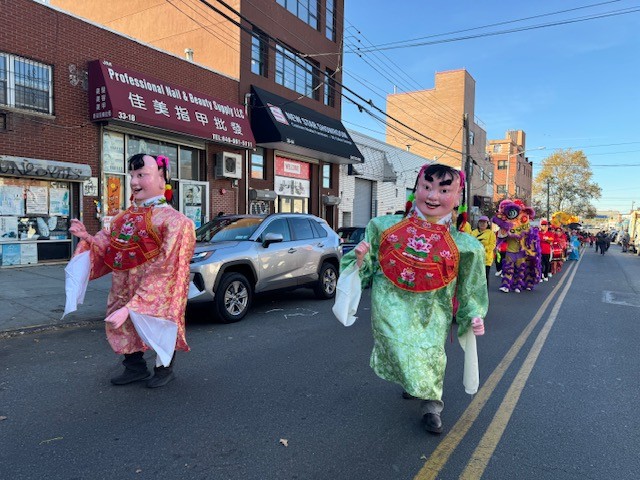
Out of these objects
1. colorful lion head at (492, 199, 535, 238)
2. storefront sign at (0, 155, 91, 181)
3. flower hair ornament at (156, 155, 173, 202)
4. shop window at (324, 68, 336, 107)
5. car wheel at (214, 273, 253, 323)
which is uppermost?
shop window at (324, 68, 336, 107)

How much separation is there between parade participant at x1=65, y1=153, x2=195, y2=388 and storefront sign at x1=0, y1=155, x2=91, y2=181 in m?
7.45

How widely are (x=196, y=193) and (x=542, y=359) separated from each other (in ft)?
39.4

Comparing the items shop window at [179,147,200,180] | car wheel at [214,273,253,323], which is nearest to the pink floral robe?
car wheel at [214,273,253,323]

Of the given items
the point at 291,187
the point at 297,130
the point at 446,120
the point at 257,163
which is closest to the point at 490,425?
the point at 297,130

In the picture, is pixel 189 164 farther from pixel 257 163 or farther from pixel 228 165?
pixel 257 163

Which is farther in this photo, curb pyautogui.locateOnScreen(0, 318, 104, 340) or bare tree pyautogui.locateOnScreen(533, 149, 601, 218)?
bare tree pyautogui.locateOnScreen(533, 149, 601, 218)

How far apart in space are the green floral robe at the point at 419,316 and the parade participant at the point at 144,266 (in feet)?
4.88

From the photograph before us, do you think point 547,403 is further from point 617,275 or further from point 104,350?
point 617,275

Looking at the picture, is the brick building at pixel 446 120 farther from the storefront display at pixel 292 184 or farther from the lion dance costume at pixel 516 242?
the lion dance costume at pixel 516 242

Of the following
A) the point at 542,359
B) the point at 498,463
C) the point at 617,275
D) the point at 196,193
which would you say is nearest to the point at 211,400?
the point at 498,463

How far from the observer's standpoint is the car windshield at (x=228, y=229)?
730 centimetres

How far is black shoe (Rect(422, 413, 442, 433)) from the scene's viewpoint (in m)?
3.32

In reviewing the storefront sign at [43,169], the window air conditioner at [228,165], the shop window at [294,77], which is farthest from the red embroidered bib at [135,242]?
the shop window at [294,77]

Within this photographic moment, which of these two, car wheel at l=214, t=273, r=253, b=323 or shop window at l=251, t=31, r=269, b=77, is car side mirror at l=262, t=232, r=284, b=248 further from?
shop window at l=251, t=31, r=269, b=77
